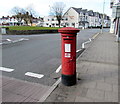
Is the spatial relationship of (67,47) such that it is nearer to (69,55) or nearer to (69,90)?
(69,55)

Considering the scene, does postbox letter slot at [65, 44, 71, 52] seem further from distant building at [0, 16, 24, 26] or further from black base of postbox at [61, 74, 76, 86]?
distant building at [0, 16, 24, 26]

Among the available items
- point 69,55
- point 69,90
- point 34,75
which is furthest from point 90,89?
point 34,75

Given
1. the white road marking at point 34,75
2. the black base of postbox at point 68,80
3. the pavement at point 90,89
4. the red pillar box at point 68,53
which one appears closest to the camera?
the pavement at point 90,89

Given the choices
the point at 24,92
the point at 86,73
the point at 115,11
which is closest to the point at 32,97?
the point at 24,92

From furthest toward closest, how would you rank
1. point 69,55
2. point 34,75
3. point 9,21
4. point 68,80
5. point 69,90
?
point 9,21 < point 34,75 < point 68,80 < point 69,55 < point 69,90

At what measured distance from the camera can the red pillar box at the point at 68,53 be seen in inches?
130

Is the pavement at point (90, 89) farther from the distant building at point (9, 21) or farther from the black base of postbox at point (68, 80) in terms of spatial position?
the distant building at point (9, 21)

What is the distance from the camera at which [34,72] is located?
4.71 m

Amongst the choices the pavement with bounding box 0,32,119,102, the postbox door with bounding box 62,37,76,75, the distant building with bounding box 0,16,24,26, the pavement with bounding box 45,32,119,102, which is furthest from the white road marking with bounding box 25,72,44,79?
the distant building with bounding box 0,16,24,26

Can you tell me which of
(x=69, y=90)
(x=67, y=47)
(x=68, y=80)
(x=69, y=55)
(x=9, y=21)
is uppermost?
(x=9, y=21)

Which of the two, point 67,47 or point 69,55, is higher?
point 67,47

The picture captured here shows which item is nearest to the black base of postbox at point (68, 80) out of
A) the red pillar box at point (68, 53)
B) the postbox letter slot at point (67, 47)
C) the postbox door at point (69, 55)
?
the red pillar box at point (68, 53)

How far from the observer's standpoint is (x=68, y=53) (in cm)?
342

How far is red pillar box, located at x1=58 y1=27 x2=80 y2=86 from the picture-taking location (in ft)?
10.8
